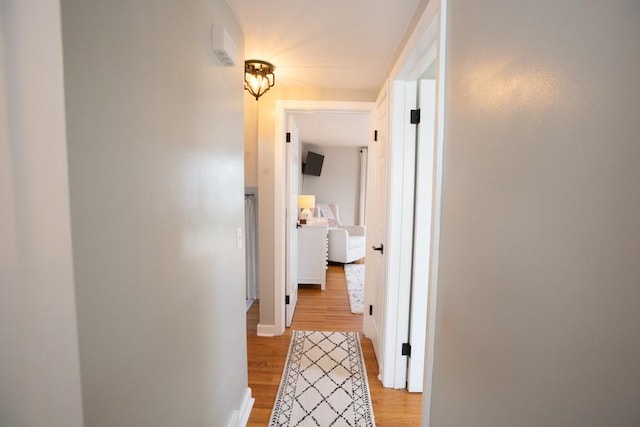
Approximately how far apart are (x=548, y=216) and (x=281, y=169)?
2244mm

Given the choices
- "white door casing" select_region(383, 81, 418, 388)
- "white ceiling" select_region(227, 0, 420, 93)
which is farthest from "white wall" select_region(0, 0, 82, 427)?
"white door casing" select_region(383, 81, 418, 388)

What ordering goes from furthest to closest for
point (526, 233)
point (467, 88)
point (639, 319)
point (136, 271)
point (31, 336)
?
point (467, 88), point (136, 271), point (526, 233), point (31, 336), point (639, 319)

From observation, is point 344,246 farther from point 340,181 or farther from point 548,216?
point 548,216

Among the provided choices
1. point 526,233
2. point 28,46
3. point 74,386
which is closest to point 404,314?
point 526,233

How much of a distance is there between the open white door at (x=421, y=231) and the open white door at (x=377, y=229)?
0.73 ft

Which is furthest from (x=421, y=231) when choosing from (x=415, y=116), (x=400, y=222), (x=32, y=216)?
(x=32, y=216)

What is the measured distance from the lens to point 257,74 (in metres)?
2.15

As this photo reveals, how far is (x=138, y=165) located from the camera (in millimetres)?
757

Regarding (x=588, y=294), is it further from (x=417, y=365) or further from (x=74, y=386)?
(x=417, y=365)

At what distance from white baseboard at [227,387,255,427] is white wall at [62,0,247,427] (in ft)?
0.46

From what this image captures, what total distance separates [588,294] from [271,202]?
2.35 meters

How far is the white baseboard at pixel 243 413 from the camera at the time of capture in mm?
1556

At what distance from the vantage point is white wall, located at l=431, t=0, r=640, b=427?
1.38 ft

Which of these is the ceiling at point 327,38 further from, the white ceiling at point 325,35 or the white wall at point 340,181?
the white wall at point 340,181
